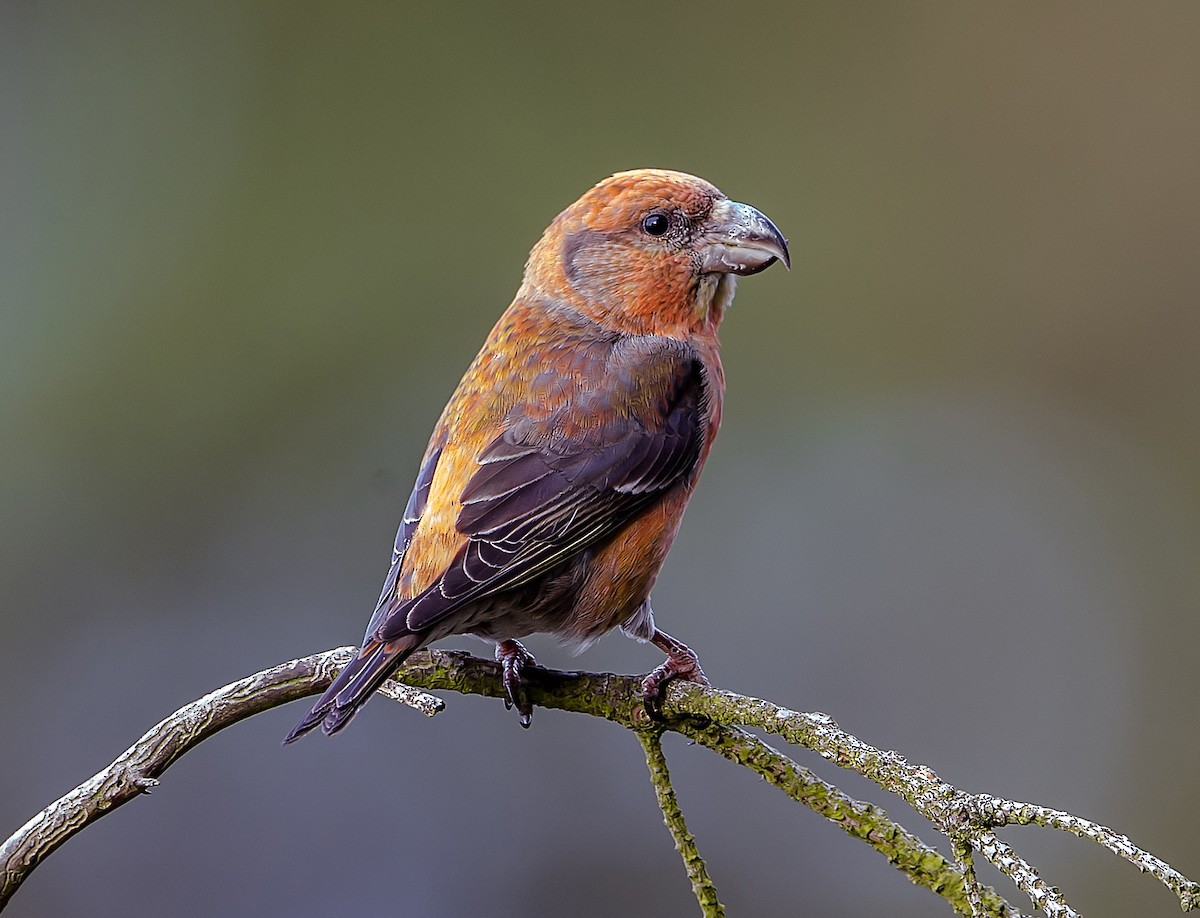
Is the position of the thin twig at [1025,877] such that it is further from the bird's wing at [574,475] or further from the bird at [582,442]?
the bird's wing at [574,475]

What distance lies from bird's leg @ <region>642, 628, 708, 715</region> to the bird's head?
1.05m

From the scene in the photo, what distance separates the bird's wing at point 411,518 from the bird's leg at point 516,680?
0.34m

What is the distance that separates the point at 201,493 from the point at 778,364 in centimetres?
285

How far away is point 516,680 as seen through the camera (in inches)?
119

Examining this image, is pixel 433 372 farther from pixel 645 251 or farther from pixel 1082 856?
pixel 1082 856

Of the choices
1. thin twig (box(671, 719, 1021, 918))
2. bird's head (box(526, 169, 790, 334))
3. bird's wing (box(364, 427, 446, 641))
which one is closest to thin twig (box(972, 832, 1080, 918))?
thin twig (box(671, 719, 1021, 918))

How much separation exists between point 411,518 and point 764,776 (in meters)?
1.40

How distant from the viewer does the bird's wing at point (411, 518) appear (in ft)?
10.3

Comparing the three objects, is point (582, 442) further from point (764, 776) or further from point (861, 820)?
point (861, 820)

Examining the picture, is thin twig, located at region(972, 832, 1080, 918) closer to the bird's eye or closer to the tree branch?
the tree branch

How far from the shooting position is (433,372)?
19.6ft

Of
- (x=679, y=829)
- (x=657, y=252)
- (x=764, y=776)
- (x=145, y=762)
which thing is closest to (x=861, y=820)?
(x=764, y=776)

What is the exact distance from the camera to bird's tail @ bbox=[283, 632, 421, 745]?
2.47m

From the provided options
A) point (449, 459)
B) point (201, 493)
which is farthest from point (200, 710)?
point (201, 493)
